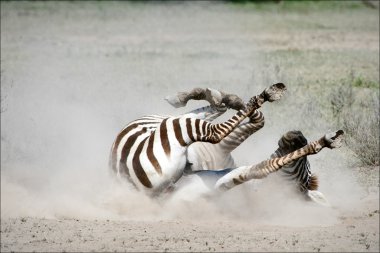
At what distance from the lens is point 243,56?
15750 millimetres

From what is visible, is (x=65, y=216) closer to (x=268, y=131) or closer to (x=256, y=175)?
(x=256, y=175)

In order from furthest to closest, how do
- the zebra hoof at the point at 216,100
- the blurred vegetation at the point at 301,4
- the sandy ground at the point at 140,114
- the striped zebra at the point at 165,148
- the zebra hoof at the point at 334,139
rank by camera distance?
the blurred vegetation at the point at 301,4, the zebra hoof at the point at 216,100, the striped zebra at the point at 165,148, the zebra hoof at the point at 334,139, the sandy ground at the point at 140,114

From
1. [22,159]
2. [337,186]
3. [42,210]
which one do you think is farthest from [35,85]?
[337,186]

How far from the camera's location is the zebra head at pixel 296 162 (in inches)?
245

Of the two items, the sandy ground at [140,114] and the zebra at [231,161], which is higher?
the zebra at [231,161]

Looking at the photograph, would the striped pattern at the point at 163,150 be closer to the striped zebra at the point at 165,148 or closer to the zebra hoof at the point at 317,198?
the striped zebra at the point at 165,148

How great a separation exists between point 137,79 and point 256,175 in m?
7.19

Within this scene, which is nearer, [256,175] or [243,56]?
[256,175]

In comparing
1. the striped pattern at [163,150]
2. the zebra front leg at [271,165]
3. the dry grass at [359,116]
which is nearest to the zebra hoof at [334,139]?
the zebra front leg at [271,165]

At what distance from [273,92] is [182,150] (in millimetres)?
947

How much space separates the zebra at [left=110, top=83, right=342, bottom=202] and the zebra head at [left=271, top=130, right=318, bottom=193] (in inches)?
1.4

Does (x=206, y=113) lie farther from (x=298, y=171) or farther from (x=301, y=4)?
(x=301, y=4)

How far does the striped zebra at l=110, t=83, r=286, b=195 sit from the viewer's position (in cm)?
634

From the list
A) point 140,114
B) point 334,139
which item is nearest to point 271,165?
point 334,139
